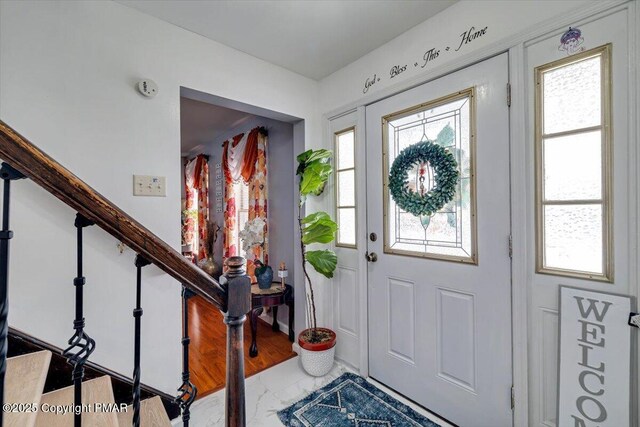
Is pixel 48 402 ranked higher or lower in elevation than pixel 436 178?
lower

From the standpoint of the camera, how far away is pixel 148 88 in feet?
5.35

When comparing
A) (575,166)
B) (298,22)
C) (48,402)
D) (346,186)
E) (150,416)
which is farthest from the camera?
(346,186)

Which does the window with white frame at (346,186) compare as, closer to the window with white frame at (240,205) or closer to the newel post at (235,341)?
the newel post at (235,341)

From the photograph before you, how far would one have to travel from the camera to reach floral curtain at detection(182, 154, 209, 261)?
4.74m

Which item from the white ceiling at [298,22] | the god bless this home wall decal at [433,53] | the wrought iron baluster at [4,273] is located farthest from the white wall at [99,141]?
the god bless this home wall decal at [433,53]

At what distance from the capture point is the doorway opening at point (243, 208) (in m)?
2.42

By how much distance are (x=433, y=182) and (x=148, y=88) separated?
1813 millimetres

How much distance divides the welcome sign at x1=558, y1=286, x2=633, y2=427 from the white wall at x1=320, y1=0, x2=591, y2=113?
131 cm

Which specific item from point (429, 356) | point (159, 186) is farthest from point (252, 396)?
point (159, 186)

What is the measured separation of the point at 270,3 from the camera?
5.25 ft

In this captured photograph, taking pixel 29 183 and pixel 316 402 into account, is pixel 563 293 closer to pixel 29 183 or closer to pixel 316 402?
pixel 316 402

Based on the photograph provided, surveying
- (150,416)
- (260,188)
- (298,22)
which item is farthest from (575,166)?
(260,188)

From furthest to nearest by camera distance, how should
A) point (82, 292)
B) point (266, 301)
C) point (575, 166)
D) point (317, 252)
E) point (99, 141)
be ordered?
point (266, 301) → point (317, 252) → point (99, 141) → point (575, 166) → point (82, 292)

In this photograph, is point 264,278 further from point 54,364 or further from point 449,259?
point 449,259
